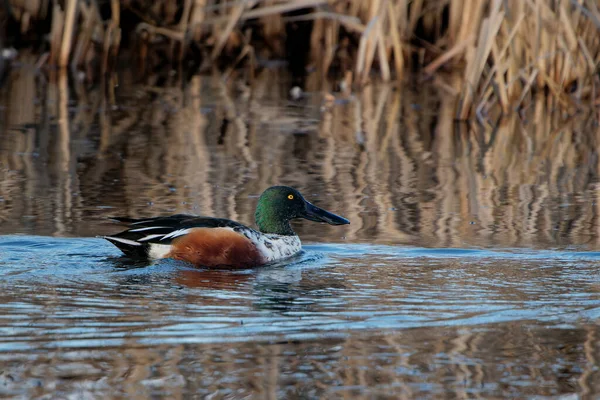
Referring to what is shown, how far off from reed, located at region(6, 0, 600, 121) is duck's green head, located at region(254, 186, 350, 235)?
12.6ft

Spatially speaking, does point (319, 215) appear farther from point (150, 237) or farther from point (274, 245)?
point (150, 237)

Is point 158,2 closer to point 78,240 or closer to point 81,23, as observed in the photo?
point 81,23

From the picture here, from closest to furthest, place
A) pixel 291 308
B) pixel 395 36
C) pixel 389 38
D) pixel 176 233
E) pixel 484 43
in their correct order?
pixel 291 308
pixel 176 233
pixel 484 43
pixel 395 36
pixel 389 38

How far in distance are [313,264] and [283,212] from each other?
0.63 meters

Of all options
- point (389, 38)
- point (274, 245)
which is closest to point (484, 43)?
point (389, 38)

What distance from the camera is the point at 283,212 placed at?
6781mm

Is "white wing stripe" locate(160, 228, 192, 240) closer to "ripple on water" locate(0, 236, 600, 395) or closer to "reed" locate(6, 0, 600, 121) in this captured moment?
"ripple on water" locate(0, 236, 600, 395)

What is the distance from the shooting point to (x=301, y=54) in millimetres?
17266

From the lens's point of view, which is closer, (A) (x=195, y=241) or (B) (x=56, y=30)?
(A) (x=195, y=241)

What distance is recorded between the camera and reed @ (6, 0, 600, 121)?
34.9 feet

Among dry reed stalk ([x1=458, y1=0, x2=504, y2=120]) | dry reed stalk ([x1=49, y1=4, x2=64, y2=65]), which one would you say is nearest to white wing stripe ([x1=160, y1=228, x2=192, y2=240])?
dry reed stalk ([x1=458, y1=0, x2=504, y2=120])

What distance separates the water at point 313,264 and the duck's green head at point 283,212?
0.51 feet

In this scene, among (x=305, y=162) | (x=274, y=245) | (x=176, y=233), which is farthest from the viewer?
(x=305, y=162)

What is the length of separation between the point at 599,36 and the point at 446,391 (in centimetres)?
841
